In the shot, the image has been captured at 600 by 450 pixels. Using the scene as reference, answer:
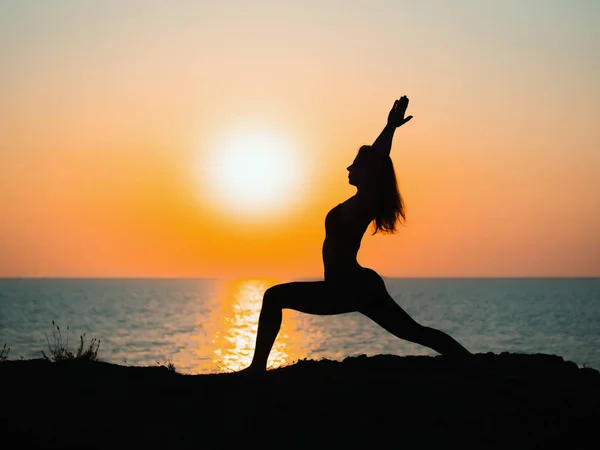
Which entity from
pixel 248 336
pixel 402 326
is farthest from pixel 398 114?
pixel 248 336

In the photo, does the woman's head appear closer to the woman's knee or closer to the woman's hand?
the woman's hand

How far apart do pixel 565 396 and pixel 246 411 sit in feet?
10.0

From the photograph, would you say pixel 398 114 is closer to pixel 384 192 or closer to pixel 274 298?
pixel 384 192

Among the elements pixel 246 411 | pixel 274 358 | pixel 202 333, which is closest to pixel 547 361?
pixel 246 411

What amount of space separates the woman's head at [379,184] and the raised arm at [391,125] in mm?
83

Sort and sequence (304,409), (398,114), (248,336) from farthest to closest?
(248,336), (398,114), (304,409)

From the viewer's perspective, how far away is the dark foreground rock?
7301 millimetres

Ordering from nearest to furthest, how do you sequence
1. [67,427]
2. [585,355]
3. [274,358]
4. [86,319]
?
[67,427] < [274,358] < [585,355] < [86,319]

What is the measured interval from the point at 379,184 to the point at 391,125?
645mm

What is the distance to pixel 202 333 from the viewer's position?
190 feet

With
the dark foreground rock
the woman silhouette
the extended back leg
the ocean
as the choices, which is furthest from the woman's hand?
the ocean

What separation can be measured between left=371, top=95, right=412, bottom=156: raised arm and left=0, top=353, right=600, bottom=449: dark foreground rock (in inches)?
89.7

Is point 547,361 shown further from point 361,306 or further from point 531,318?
point 531,318

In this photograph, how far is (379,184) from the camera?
8.96 metres
